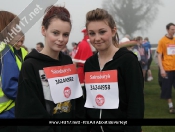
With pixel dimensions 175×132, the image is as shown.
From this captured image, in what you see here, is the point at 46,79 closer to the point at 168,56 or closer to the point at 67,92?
the point at 67,92

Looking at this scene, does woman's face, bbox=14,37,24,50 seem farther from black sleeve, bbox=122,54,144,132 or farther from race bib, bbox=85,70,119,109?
black sleeve, bbox=122,54,144,132

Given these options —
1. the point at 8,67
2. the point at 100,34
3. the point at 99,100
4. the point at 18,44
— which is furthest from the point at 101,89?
the point at 18,44

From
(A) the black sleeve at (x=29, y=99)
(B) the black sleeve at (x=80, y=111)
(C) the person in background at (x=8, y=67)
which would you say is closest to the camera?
(A) the black sleeve at (x=29, y=99)

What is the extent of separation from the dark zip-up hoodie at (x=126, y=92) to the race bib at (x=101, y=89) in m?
0.03

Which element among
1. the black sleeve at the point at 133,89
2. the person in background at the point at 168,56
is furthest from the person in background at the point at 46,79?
the person in background at the point at 168,56

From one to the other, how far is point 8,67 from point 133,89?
0.84 metres

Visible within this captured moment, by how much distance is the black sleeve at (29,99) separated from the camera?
4.76 ft

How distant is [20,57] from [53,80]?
0.62m

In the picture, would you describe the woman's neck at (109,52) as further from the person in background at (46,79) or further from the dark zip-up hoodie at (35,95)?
the dark zip-up hoodie at (35,95)

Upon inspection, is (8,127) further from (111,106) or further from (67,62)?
(111,106)

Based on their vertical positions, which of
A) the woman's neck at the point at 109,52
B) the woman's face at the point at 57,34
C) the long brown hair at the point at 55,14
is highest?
the long brown hair at the point at 55,14

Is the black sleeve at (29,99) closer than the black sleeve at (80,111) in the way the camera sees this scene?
Yes

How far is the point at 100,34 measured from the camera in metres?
1.65

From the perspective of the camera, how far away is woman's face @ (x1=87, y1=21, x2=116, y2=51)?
165cm
